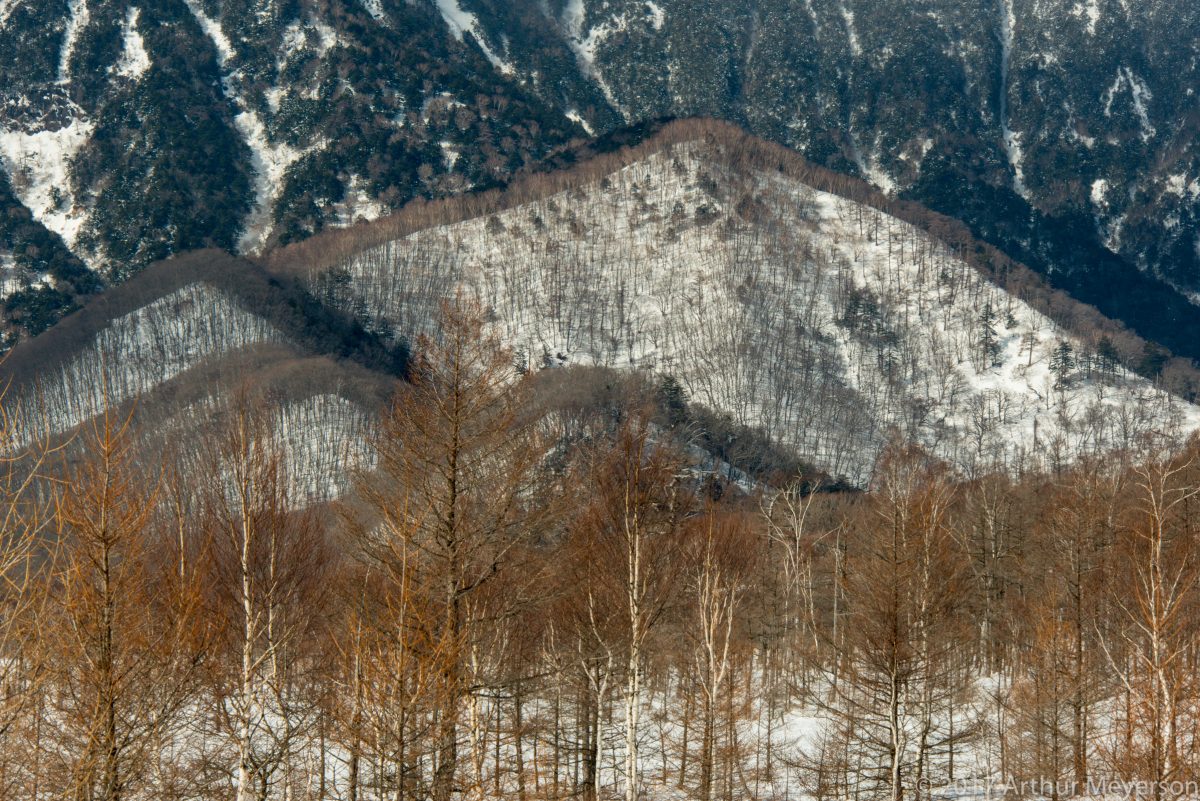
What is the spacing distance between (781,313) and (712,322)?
11.2 metres

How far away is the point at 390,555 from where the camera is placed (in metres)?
18.9

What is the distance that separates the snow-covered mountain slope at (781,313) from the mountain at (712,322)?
368mm

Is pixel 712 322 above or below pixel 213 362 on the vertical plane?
above

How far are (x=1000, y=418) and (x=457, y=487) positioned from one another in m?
140

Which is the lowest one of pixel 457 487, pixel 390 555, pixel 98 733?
pixel 98 733

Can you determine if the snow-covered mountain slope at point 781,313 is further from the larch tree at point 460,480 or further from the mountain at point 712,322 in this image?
the larch tree at point 460,480

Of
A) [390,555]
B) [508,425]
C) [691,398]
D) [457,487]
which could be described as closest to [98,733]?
[390,555]

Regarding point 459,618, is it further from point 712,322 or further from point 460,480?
point 712,322

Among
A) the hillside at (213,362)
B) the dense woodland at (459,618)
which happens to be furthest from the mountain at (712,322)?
Result: the dense woodland at (459,618)

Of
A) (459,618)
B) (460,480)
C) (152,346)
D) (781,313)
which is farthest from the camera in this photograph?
(781,313)

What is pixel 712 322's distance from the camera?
159 m

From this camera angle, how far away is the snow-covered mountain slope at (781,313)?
144 m

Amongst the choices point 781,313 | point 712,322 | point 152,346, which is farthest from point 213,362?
point 781,313

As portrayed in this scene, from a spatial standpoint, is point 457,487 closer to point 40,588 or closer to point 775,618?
point 40,588
